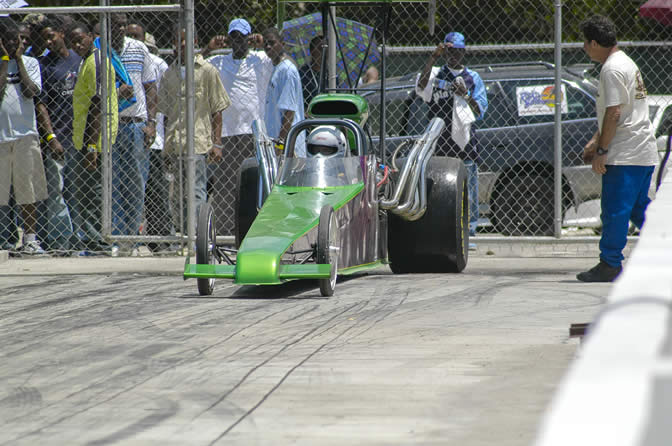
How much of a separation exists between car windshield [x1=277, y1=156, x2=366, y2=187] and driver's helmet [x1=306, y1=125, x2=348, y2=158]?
0.13 m

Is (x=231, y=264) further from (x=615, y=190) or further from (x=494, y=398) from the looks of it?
(x=494, y=398)

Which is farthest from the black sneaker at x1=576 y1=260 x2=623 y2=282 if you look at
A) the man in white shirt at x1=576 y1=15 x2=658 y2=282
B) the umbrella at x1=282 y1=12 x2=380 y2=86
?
the umbrella at x1=282 y1=12 x2=380 y2=86

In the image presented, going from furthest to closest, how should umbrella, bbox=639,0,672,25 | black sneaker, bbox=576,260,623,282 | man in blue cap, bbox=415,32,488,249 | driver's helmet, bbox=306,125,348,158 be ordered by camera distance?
1. umbrella, bbox=639,0,672,25
2. man in blue cap, bbox=415,32,488,249
3. driver's helmet, bbox=306,125,348,158
4. black sneaker, bbox=576,260,623,282

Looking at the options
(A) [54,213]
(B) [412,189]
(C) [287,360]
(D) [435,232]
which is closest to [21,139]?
(A) [54,213]

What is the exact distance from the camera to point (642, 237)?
291 cm

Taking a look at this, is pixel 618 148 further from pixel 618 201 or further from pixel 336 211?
pixel 336 211

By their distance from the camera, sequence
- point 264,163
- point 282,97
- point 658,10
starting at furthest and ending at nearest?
point 658,10
point 282,97
point 264,163

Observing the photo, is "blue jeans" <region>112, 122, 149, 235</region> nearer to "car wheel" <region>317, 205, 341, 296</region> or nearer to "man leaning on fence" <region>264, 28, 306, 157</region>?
"man leaning on fence" <region>264, 28, 306, 157</region>

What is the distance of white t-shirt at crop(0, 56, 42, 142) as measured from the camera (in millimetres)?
10656

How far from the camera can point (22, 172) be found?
10711mm

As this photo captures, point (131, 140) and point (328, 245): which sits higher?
point (131, 140)

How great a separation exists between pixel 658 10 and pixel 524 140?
5.22m

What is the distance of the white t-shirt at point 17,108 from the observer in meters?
10.7

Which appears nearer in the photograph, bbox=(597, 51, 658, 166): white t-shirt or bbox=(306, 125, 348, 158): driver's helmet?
bbox=(597, 51, 658, 166): white t-shirt
